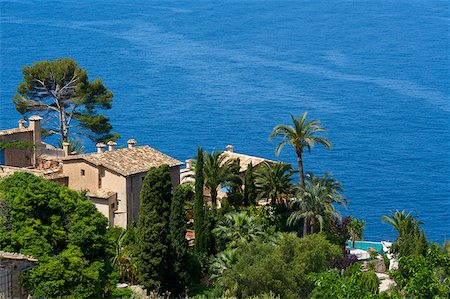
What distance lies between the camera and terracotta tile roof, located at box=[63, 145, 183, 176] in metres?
39.0

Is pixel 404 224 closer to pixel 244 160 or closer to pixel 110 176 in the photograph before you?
pixel 244 160

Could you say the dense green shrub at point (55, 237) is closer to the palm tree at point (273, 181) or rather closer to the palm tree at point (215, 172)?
the palm tree at point (215, 172)

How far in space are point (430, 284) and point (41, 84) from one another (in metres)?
32.5

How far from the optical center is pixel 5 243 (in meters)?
26.4

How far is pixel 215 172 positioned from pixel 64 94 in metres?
13.9

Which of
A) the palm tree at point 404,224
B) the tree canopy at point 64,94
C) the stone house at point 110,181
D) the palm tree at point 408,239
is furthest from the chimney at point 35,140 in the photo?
the palm tree at point 408,239

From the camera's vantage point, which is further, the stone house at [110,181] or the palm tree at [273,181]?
the palm tree at [273,181]

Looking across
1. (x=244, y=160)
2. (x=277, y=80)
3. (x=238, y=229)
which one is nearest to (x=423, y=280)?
(x=238, y=229)

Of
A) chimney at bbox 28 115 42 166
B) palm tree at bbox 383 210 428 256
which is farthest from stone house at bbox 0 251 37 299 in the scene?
palm tree at bbox 383 210 428 256

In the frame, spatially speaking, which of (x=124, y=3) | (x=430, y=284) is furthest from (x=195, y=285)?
(x=124, y=3)

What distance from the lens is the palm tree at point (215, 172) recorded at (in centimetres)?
4062

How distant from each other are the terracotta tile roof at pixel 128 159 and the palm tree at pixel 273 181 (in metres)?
3.65

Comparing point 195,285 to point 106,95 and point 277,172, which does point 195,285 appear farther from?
point 106,95

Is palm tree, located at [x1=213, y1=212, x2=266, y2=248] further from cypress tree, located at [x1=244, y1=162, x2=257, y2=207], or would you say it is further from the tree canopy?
the tree canopy
